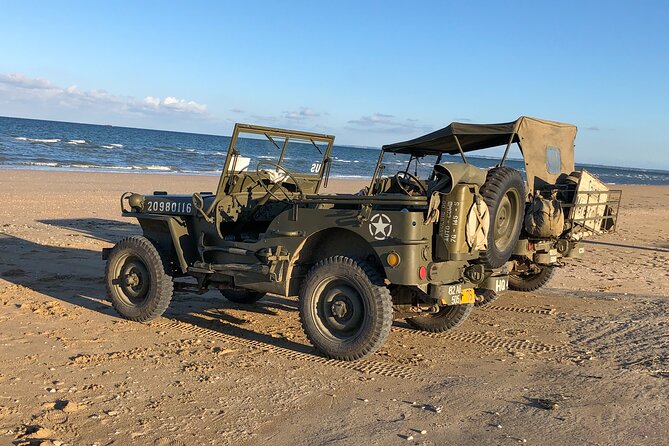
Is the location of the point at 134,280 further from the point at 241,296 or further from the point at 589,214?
the point at 589,214

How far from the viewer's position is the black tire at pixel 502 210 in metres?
5.61

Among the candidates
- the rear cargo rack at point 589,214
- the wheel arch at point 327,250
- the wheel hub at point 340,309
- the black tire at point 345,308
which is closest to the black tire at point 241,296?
the wheel arch at point 327,250

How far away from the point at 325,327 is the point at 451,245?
1306mm

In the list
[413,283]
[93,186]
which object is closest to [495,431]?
[413,283]

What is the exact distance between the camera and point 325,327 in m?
5.71

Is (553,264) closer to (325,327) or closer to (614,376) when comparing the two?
(614,376)

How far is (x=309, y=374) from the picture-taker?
17.2 ft

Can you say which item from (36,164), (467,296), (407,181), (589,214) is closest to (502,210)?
(467,296)

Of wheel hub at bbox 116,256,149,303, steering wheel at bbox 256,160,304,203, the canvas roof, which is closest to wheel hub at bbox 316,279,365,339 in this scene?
steering wheel at bbox 256,160,304,203

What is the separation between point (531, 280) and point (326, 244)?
12.1 ft

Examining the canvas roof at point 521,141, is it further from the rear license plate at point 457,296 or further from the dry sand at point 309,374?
the rear license plate at point 457,296

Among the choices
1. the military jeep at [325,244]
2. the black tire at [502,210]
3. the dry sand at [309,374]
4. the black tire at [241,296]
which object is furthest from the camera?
the black tire at [241,296]

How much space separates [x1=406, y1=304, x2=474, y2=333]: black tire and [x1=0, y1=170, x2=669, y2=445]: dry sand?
15 centimetres

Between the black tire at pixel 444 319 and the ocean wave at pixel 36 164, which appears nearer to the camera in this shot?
the black tire at pixel 444 319
